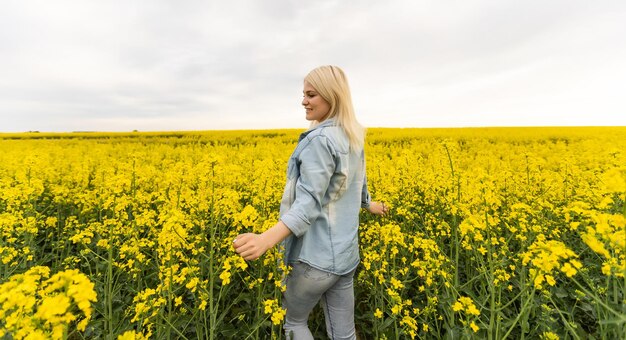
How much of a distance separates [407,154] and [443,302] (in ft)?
9.53

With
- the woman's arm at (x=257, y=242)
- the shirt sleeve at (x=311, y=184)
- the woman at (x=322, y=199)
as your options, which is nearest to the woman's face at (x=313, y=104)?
the woman at (x=322, y=199)

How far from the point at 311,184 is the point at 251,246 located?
0.44 metres

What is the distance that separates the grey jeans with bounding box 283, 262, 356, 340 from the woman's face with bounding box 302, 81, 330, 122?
0.91 meters

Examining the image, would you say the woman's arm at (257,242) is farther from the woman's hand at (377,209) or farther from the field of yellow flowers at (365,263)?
the woman's hand at (377,209)

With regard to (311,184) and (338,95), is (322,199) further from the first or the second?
(338,95)

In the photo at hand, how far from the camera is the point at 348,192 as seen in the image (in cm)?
196

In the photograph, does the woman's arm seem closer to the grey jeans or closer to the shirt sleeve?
the shirt sleeve

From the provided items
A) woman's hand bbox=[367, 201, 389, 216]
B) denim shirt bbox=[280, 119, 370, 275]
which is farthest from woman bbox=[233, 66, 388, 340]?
woman's hand bbox=[367, 201, 389, 216]

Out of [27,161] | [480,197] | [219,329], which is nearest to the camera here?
[219,329]

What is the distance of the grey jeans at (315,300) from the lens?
1845 mm

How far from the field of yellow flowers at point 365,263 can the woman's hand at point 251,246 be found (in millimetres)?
440

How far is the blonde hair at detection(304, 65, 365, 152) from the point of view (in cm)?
181

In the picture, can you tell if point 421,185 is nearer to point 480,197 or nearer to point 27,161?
point 480,197

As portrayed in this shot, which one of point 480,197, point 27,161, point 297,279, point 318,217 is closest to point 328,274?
point 297,279
